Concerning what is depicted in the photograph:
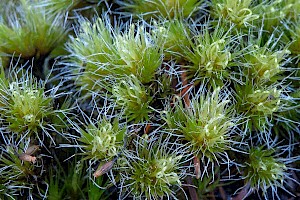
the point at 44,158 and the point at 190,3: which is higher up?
the point at 190,3

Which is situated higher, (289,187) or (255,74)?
(255,74)

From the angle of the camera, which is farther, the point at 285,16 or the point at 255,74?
the point at 285,16

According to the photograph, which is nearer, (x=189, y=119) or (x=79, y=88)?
(x=189, y=119)

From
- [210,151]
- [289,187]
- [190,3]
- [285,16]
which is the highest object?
[190,3]

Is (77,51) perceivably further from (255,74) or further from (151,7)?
(255,74)

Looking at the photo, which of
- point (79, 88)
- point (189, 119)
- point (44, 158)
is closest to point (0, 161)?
point (44, 158)

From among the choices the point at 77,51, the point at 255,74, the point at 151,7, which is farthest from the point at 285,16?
the point at 77,51

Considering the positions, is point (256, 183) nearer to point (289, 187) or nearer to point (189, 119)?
point (289, 187)
